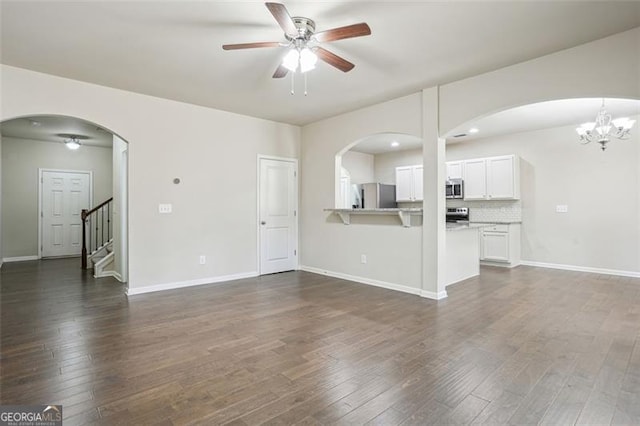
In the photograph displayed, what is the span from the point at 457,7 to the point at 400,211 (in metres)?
2.54

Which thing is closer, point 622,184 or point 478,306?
point 478,306

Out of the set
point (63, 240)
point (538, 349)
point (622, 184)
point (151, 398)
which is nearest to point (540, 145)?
point (622, 184)

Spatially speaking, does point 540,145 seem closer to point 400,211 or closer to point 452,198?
point 452,198

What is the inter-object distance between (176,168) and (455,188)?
5.72 meters

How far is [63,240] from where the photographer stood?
7867mm

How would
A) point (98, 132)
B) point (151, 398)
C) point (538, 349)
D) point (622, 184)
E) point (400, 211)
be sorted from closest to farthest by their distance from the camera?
point (151, 398)
point (538, 349)
point (400, 211)
point (622, 184)
point (98, 132)

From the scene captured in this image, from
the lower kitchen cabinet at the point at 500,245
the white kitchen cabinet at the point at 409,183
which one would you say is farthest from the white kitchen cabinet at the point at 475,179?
the white kitchen cabinet at the point at 409,183

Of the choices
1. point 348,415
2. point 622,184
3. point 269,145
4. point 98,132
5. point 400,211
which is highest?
point 98,132

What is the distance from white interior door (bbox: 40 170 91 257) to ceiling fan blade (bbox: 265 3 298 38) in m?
8.04

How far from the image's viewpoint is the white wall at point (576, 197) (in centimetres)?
550

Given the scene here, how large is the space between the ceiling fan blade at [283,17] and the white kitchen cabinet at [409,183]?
5.84 m

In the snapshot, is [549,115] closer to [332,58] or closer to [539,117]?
[539,117]

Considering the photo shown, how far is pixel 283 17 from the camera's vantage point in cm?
220

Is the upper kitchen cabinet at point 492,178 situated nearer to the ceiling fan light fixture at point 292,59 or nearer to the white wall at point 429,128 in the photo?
the white wall at point 429,128
